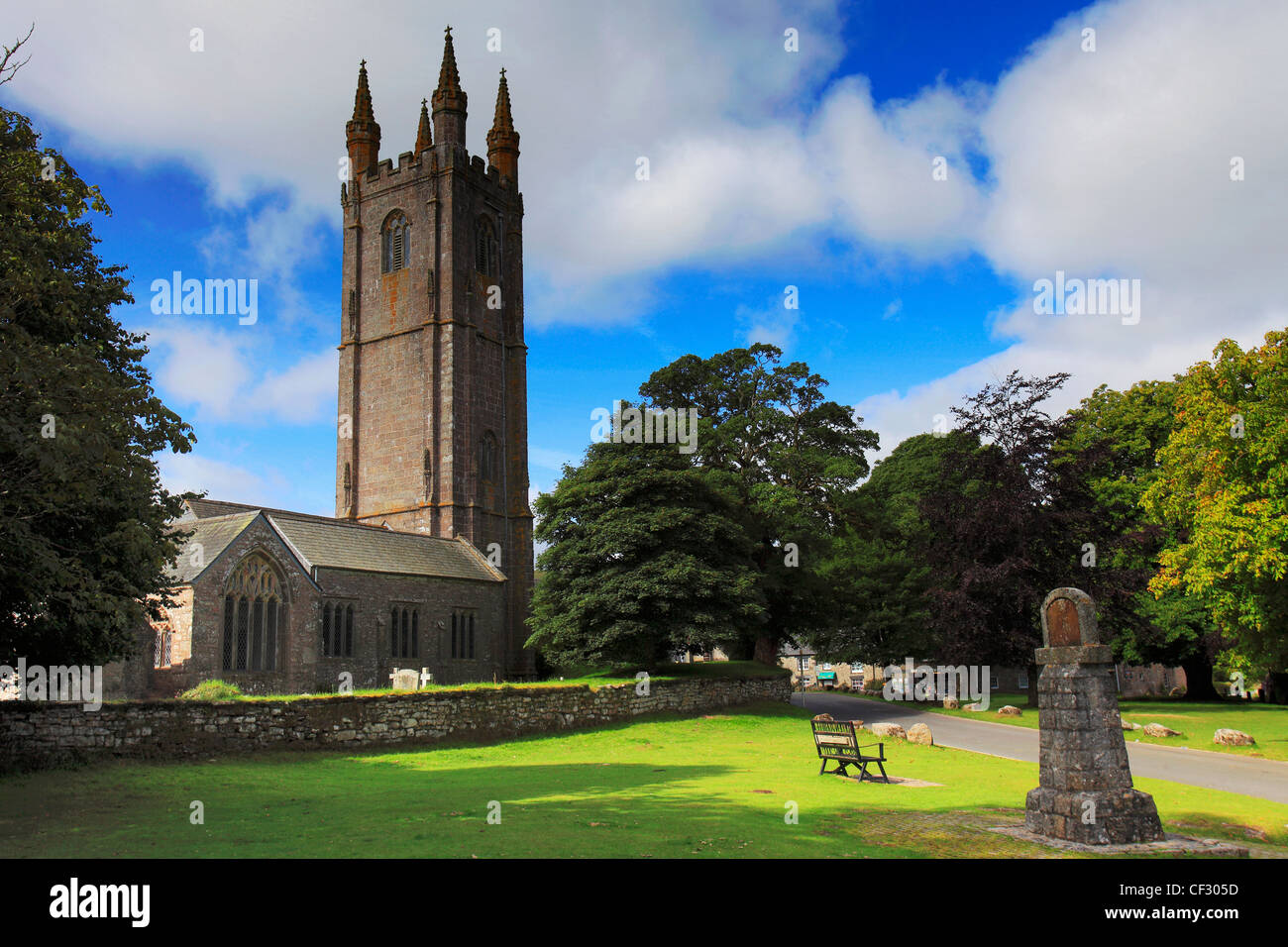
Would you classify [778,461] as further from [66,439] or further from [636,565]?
[66,439]

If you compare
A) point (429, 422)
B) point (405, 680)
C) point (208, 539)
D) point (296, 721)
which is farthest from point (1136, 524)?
point (208, 539)

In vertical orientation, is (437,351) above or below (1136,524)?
above

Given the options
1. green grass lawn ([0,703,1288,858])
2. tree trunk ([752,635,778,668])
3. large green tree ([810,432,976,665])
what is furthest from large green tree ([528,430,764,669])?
large green tree ([810,432,976,665])

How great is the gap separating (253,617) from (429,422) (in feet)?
63.5

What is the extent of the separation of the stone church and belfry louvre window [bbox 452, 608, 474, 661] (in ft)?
0.31

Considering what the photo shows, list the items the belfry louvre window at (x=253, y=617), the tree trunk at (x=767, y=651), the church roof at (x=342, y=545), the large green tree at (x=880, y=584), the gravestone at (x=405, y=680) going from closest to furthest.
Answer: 1. the gravestone at (x=405, y=680)
2. the belfry louvre window at (x=253, y=617)
3. the church roof at (x=342, y=545)
4. the tree trunk at (x=767, y=651)
5. the large green tree at (x=880, y=584)

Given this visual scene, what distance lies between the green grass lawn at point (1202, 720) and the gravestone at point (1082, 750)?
15638 mm

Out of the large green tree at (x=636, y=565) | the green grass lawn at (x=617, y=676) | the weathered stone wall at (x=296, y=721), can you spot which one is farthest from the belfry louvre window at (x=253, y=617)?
the weathered stone wall at (x=296, y=721)

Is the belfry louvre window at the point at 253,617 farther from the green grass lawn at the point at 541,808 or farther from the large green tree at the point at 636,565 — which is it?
the green grass lawn at the point at 541,808

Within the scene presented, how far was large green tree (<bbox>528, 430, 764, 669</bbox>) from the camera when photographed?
106 feet

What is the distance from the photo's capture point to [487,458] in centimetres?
5303

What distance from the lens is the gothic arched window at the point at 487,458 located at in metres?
52.5

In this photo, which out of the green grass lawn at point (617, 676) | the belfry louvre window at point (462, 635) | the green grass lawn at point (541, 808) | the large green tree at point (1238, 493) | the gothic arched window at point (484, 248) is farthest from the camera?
the gothic arched window at point (484, 248)
